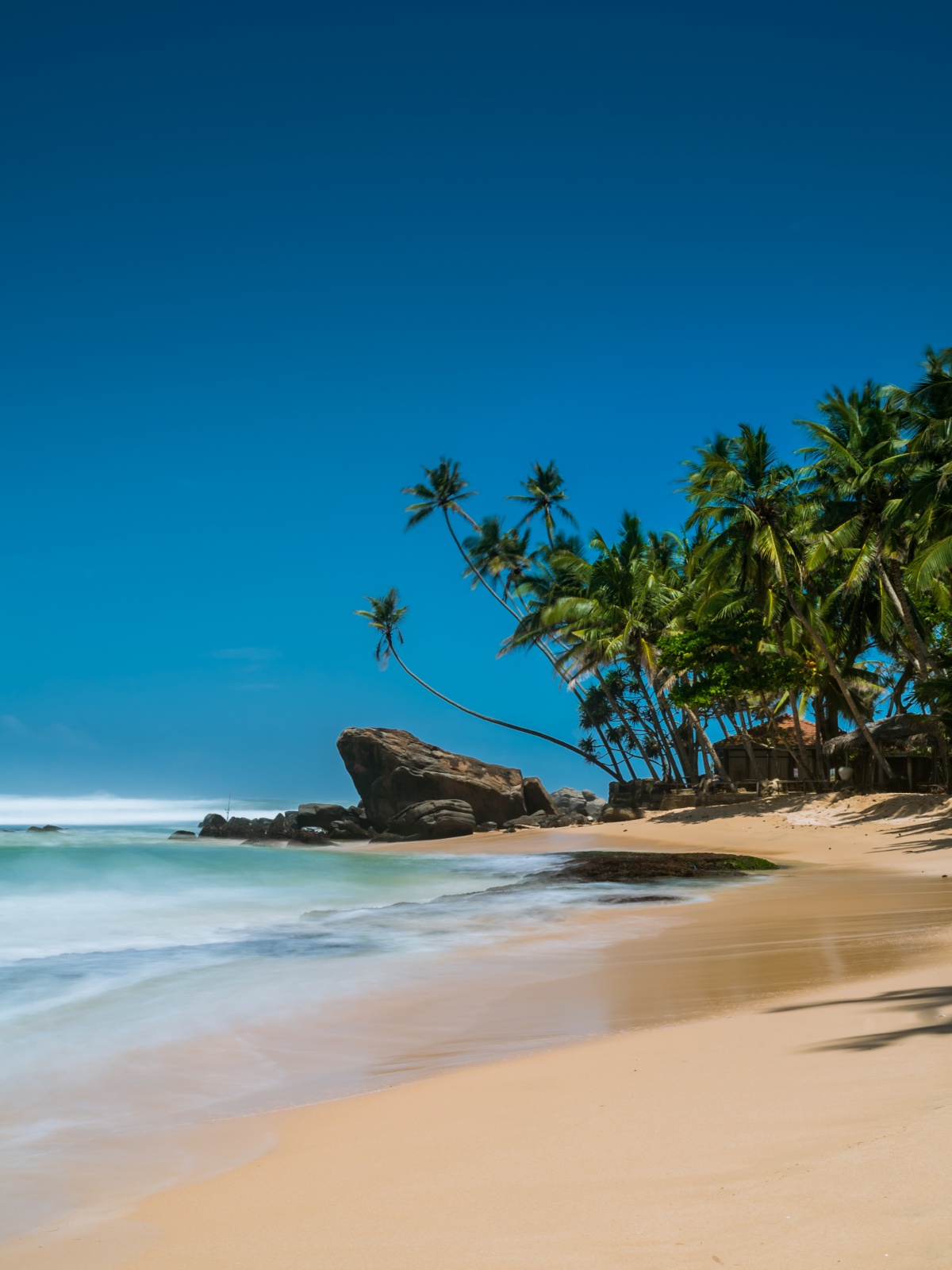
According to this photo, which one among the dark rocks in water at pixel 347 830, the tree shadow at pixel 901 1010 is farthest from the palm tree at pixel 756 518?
the tree shadow at pixel 901 1010

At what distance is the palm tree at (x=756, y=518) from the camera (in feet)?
84.2

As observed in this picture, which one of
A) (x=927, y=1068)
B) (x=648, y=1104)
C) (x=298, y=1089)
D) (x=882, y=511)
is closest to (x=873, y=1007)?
(x=927, y=1068)

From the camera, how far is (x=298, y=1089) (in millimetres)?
4008

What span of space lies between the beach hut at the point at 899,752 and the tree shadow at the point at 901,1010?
78.1 ft

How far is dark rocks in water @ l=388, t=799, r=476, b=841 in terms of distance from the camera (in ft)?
109

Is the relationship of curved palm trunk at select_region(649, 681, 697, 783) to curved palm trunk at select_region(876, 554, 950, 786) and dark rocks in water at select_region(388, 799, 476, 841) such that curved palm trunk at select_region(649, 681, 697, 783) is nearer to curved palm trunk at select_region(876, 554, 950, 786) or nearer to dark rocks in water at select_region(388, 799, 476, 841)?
dark rocks in water at select_region(388, 799, 476, 841)

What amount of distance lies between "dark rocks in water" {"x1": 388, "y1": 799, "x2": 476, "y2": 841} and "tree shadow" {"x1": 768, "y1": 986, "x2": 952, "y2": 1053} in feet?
94.7

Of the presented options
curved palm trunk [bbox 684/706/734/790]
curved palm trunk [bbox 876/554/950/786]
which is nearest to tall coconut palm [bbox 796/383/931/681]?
curved palm trunk [bbox 876/554/950/786]

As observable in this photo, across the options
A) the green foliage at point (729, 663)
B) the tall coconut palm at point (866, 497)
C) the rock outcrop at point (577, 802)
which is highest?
the tall coconut palm at point (866, 497)

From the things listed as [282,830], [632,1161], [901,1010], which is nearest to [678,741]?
[282,830]

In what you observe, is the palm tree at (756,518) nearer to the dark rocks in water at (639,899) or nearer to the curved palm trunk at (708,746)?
the curved palm trunk at (708,746)

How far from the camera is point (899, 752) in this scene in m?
28.6

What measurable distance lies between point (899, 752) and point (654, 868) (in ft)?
61.3

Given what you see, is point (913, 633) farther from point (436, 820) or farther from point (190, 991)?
point (190, 991)
